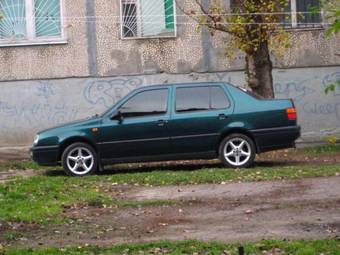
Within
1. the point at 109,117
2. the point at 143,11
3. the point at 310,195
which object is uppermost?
the point at 143,11

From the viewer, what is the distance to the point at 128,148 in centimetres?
1382

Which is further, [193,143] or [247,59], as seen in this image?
[247,59]

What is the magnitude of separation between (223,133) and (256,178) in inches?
64.6

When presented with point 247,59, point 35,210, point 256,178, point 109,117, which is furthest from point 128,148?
point 247,59

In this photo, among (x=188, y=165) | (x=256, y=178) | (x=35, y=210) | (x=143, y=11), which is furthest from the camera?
(x=143, y=11)

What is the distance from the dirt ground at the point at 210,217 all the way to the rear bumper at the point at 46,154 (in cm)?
233

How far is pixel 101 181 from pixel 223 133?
2.36m

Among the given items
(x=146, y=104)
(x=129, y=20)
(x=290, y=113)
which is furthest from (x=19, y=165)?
(x=290, y=113)

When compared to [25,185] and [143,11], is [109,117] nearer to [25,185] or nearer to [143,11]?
[25,185]

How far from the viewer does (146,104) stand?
13961 millimetres

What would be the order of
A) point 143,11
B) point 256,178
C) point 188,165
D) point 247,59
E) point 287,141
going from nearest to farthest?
1. point 256,178
2. point 287,141
3. point 188,165
4. point 247,59
5. point 143,11

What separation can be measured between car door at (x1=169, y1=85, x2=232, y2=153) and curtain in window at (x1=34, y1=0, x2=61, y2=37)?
6.96 metres

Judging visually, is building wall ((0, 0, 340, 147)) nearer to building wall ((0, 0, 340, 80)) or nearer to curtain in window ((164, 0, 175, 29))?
building wall ((0, 0, 340, 80))

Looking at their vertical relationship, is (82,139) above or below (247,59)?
below
